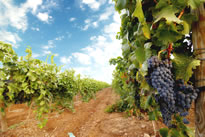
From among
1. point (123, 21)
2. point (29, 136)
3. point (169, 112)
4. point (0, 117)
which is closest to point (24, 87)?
point (0, 117)

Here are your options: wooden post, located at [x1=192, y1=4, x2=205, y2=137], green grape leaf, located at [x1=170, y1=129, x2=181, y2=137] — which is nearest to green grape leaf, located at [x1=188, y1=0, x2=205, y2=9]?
wooden post, located at [x1=192, y1=4, x2=205, y2=137]

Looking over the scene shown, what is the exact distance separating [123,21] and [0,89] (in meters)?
3.84

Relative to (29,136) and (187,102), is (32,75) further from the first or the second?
(187,102)

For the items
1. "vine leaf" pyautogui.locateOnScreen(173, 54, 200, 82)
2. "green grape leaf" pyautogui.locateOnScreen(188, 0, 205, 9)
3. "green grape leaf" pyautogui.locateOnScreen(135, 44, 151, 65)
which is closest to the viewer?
"green grape leaf" pyautogui.locateOnScreen(188, 0, 205, 9)

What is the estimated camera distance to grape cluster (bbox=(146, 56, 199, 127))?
0.94 m

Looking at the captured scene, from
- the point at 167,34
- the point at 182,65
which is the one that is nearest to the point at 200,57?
the point at 182,65

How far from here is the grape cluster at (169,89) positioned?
937 mm

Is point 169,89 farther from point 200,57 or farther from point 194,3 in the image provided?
point 194,3

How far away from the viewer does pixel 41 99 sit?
4.34 m

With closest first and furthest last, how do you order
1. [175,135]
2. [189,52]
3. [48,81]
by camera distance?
[175,135], [189,52], [48,81]

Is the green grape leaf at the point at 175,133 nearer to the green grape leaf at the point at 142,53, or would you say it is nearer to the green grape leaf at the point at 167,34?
the green grape leaf at the point at 142,53

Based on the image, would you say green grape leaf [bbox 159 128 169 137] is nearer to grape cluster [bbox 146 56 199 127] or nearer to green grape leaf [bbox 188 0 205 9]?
grape cluster [bbox 146 56 199 127]

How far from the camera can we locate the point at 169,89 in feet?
3.10

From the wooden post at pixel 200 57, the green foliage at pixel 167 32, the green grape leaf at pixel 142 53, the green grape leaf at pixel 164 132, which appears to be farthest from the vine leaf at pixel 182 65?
the green grape leaf at pixel 164 132
